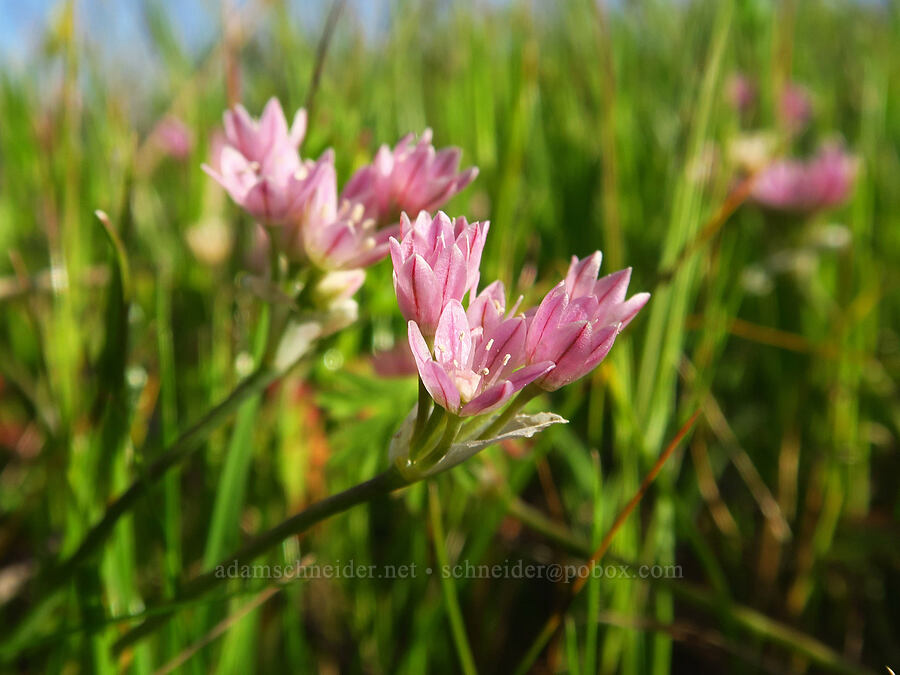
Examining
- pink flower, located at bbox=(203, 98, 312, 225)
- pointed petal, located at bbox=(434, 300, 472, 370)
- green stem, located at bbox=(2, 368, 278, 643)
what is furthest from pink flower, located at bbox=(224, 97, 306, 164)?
pointed petal, located at bbox=(434, 300, 472, 370)

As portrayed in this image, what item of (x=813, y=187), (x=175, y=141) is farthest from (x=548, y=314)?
(x=175, y=141)

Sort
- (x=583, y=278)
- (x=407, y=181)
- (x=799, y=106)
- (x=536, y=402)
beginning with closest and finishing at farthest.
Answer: (x=583, y=278) → (x=407, y=181) → (x=536, y=402) → (x=799, y=106)

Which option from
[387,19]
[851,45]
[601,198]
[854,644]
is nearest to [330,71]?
[387,19]

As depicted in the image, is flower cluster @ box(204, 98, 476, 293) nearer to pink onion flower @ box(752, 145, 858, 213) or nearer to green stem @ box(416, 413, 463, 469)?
green stem @ box(416, 413, 463, 469)

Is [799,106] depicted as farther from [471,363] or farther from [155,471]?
[155,471]

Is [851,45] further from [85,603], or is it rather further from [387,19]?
[85,603]
